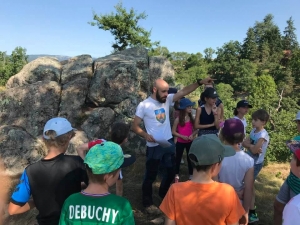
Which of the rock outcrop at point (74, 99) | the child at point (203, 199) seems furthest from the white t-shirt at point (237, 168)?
the rock outcrop at point (74, 99)

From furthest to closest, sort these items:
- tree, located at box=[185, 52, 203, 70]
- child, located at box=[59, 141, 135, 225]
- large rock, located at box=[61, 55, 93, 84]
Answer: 1. tree, located at box=[185, 52, 203, 70]
2. large rock, located at box=[61, 55, 93, 84]
3. child, located at box=[59, 141, 135, 225]

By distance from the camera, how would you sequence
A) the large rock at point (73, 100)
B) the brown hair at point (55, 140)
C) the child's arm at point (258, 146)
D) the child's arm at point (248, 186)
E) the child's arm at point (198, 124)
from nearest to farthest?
1. the brown hair at point (55, 140)
2. the child's arm at point (248, 186)
3. the child's arm at point (258, 146)
4. the child's arm at point (198, 124)
5. the large rock at point (73, 100)

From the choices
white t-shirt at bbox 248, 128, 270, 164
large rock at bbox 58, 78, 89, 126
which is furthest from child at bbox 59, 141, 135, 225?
large rock at bbox 58, 78, 89, 126

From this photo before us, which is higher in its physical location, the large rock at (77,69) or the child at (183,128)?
the large rock at (77,69)

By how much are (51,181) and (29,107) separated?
5.18 m

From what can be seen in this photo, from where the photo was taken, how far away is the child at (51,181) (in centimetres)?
206

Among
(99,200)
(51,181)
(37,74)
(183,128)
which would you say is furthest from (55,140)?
(37,74)

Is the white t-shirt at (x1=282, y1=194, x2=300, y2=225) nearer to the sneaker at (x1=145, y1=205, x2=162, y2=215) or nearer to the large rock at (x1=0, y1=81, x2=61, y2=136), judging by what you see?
the sneaker at (x1=145, y1=205, x2=162, y2=215)

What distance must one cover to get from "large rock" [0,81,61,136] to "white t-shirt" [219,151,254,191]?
539 centimetres

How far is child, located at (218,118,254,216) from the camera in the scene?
8.36 ft

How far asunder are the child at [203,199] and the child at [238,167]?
0.76m

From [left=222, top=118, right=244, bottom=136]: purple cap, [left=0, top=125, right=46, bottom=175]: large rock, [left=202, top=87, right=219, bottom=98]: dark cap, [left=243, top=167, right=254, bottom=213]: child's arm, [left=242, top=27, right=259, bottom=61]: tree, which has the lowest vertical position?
[left=0, top=125, right=46, bottom=175]: large rock

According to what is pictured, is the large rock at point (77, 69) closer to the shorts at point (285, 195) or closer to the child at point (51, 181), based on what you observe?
the child at point (51, 181)

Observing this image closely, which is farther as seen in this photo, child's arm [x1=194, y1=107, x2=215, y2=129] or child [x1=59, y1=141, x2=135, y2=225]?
child's arm [x1=194, y1=107, x2=215, y2=129]
